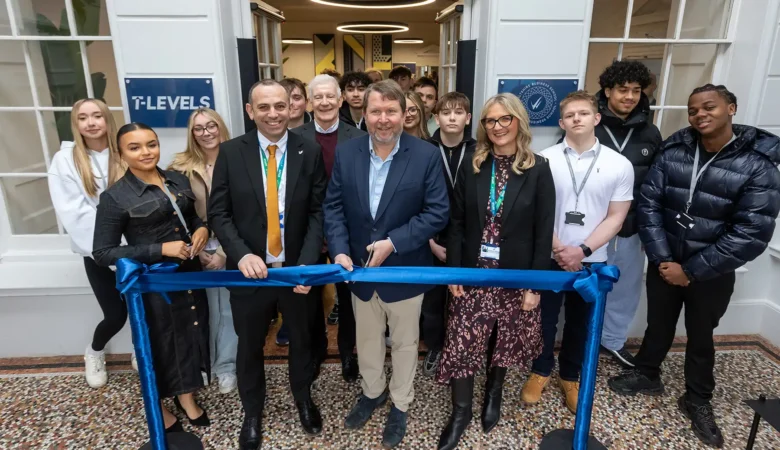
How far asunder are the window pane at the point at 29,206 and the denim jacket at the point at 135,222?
5.68 feet

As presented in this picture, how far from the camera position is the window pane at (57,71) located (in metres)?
3.12

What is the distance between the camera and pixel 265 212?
2215mm

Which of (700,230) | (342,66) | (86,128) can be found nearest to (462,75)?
(700,230)

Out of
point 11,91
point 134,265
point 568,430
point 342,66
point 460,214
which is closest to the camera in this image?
point 134,265

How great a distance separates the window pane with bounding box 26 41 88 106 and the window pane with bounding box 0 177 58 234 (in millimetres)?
610

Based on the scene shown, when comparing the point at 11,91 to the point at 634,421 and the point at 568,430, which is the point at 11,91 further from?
the point at 634,421

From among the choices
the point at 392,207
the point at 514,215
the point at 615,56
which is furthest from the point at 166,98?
the point at 615,56

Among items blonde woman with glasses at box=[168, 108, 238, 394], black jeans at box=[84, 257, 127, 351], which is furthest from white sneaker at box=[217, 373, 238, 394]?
black jeans at box=[84, 257, 127, 351]

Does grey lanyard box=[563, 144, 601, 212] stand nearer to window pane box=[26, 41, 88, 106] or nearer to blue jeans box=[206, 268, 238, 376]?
blue jeans box=[206, 268, 238, 376]

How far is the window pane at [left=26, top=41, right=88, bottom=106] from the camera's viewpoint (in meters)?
3.12

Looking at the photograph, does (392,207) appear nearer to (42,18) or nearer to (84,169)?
(84,169)

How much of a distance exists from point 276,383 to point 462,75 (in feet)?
8.30

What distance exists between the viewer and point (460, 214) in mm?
2295

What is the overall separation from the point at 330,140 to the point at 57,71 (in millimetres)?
2066
